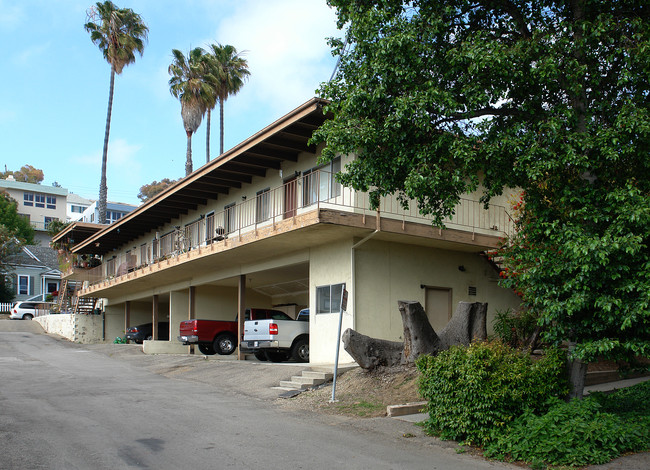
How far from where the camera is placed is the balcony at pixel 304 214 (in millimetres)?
15969

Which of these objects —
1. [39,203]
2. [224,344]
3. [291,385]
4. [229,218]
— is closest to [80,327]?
[224,344]

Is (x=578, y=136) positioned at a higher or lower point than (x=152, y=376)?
higher

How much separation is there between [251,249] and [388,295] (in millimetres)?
4591

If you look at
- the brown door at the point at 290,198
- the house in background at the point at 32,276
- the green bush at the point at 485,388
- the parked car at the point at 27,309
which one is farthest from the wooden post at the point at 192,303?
the house in background at the point at 32,276

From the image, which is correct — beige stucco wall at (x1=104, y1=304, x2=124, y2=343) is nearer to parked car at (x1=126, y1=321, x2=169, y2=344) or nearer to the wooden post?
parked car at (x1=126, y1=321, x2=169, y2=344)

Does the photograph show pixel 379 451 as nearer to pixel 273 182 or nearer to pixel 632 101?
pixel 632 101

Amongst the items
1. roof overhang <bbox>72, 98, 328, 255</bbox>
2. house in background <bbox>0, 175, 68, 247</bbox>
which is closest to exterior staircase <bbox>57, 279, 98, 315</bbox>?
roof overhang <bbox>72, 98, 328, 255</bbox>

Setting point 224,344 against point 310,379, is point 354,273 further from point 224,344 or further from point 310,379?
point 224,344

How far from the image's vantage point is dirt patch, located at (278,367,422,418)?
11484 mm

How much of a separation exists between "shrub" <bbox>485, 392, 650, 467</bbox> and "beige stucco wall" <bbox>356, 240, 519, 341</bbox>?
26.3 feet

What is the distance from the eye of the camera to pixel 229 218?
23.2 metres

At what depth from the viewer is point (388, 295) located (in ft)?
55.2

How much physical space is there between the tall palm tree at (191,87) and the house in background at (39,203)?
130 ft

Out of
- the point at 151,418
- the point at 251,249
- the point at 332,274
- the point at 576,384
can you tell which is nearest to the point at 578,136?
the point at 576,384
